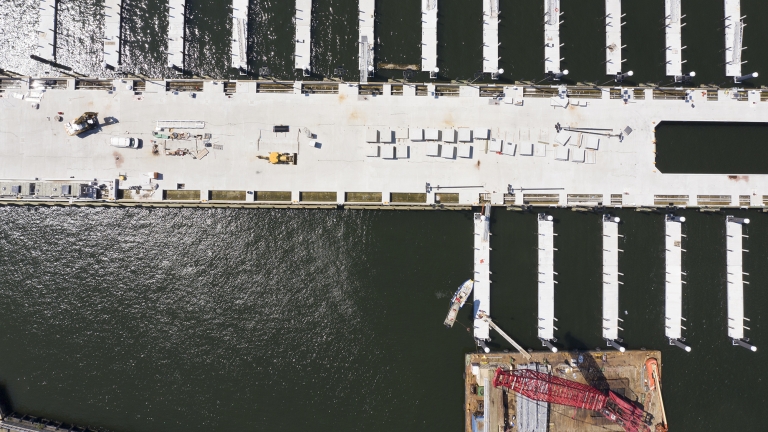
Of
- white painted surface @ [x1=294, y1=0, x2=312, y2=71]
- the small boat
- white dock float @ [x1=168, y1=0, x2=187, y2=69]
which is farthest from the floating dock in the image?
white dock float @ [x1=168, y1=0, x2=187, y2=69]

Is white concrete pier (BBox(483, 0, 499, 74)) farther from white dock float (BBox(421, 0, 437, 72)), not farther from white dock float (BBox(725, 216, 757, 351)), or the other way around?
white dock float (BBox(725, 216, 757, 351))

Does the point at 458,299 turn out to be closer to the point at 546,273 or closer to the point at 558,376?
the point at 546,273

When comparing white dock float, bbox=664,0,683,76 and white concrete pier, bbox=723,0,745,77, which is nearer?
white dock float, bbox=664,0,683,76

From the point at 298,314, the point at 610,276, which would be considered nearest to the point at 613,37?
the point at 610,276

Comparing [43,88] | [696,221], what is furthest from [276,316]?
[696,221]

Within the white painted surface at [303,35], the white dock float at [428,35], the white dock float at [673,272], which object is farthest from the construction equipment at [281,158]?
the white dock float at [673,272]

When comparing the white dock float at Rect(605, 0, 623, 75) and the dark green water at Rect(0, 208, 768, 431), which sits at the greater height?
the white dock float at Rect(605, 0, 623, 75)
